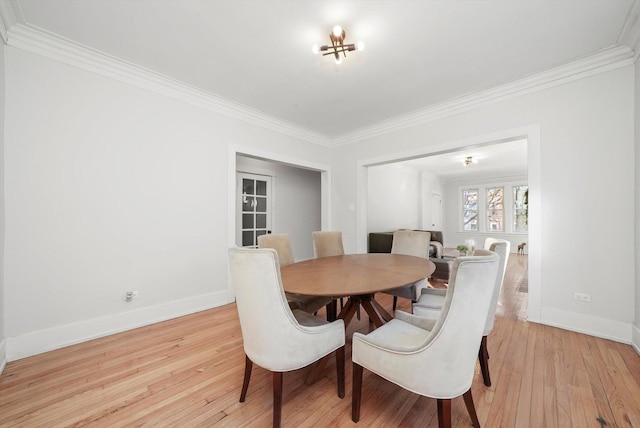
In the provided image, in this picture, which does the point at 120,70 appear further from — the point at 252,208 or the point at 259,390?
the point at 259,390

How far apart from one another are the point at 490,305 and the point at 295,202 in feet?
15.2

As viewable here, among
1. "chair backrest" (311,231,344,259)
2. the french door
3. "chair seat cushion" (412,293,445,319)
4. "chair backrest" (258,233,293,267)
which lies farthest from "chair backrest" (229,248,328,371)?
the french door

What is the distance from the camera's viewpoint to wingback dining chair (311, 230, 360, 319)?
2.97 meters

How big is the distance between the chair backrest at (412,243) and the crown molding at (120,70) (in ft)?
8.07

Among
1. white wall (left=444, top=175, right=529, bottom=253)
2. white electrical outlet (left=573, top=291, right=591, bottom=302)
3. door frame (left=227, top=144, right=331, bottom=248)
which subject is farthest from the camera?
white wall (left=444, top=175, right=529, bottom=253)

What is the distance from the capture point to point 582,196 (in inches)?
94.3

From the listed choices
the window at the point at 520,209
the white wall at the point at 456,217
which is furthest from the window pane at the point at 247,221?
the window at the point at 520,209

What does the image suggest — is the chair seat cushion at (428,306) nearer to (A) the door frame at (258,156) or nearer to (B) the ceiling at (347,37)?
(B) the ceiling at (347,37)

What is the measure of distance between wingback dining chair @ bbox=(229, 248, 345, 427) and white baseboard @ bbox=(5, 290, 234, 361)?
186 cm

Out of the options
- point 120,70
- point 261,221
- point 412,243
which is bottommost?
point 412,243

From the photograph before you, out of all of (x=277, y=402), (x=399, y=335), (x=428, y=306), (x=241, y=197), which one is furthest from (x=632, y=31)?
(x=241, y=197)

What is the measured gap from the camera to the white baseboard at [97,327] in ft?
6.47

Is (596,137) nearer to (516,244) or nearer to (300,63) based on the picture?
(300,63)

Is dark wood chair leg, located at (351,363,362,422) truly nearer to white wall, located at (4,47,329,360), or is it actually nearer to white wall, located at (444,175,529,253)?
white wall, located at (4,47,329,360)
